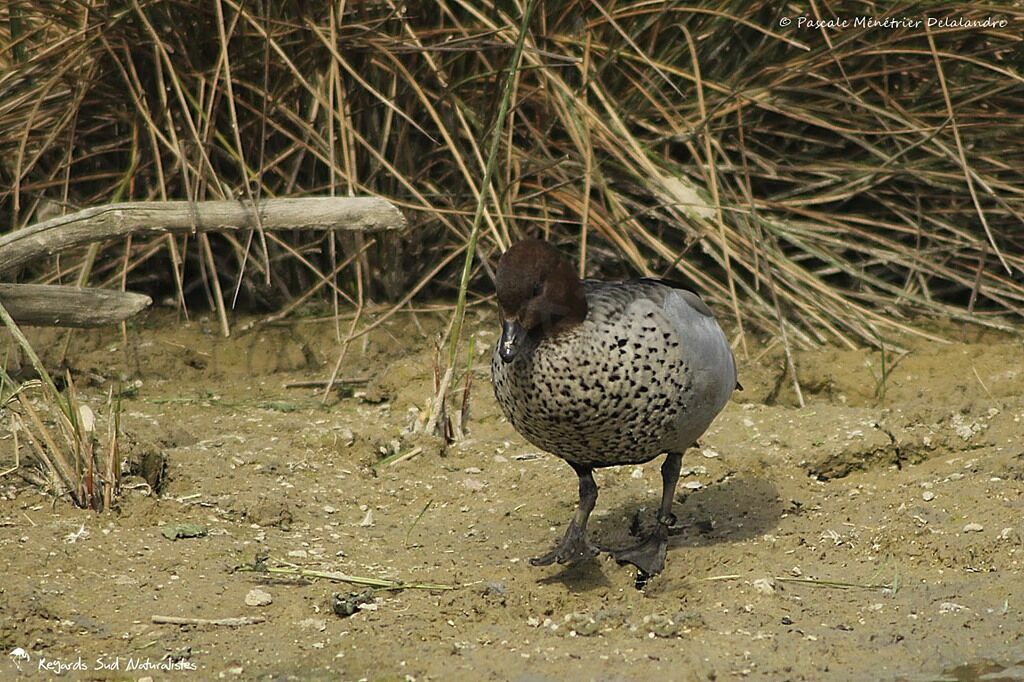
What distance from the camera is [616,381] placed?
3473mm

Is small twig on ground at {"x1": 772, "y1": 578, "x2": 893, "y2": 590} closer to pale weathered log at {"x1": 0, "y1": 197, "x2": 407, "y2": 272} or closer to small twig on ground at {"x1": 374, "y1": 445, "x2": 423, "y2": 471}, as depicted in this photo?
small twig on ground at {"x1": 374, "y1": 445, "x2": 423, "y2": 471}

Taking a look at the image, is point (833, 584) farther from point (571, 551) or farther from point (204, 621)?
point (204, 621)

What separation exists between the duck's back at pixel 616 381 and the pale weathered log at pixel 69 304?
114cm

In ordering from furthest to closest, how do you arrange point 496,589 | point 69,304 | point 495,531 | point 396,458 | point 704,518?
1. point 396,458
2. point 704,518
3. point 495,531
4. point 69,304
5. point 496,589

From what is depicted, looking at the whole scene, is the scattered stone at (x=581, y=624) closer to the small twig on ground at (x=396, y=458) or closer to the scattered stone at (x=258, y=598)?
the scattered stone at (x=258, y=598)

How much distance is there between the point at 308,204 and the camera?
4180 millimetres

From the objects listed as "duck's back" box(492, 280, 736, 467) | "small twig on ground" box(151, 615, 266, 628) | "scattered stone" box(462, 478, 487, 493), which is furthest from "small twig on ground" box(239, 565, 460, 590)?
"scattered stone" box(462, 478, 487, 493)

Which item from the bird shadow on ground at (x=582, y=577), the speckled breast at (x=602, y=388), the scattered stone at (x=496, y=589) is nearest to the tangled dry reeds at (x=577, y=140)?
the speckled breast at (x=602, y=388)

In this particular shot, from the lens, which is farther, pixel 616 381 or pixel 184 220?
pixel 184 220

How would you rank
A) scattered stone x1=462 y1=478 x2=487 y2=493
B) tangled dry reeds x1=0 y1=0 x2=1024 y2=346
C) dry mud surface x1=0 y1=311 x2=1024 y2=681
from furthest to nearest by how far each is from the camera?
tangled dry reeds x1=0 y1=0 x2=1024 y2=346, scattered stone x1=462 y1=478 x2=487 y2=493, dry mud surface x1=0 y1=311 x2=1024 y2=681

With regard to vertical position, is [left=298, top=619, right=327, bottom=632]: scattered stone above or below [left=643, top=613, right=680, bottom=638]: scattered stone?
above

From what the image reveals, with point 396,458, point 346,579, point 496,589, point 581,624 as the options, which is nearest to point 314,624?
point 346,579

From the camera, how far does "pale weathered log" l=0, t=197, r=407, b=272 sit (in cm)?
392

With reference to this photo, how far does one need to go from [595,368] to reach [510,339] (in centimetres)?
25
